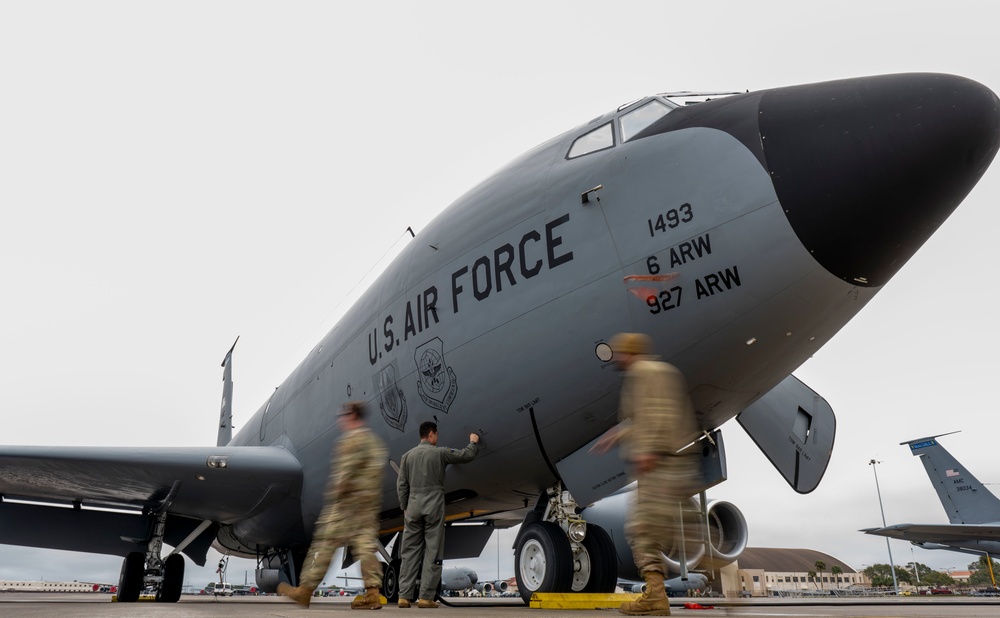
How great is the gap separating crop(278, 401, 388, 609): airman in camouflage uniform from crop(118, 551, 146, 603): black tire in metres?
7.43

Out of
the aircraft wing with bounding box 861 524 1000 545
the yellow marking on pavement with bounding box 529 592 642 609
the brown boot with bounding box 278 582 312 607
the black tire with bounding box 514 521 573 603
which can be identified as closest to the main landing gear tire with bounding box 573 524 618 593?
the black tire with bounding box 514 521 573 603

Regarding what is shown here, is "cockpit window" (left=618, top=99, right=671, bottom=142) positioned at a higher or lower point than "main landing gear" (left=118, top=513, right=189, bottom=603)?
higher

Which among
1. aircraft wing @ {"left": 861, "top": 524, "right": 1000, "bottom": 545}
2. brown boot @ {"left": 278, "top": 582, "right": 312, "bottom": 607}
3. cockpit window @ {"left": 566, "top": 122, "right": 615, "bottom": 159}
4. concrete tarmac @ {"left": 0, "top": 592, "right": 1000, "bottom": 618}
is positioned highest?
cockpit window @ {"left": 566, "top": 122, "right": 615, "bottom": 159}

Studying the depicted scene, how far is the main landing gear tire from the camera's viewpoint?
6223 mm

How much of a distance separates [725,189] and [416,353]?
3.73m

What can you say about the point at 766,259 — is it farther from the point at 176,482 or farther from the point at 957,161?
the point at 176,482

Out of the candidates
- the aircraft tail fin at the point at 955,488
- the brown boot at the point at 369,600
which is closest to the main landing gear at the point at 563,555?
the brown boot at the point at 369,600

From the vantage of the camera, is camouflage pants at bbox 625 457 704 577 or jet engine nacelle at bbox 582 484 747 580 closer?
camouflage pants at bbox 625 457 704 577

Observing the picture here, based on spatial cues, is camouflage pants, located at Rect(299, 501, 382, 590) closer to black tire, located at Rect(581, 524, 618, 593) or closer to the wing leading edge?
black tire, located at Rect(581, 524, 618, 593)

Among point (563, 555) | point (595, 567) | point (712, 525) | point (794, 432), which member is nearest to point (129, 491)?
point (563, 555)

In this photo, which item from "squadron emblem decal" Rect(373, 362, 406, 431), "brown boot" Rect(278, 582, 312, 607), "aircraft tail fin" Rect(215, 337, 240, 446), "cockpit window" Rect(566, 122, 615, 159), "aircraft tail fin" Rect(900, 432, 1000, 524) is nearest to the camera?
"brown boot" Rect(278, 582, 312, 607)

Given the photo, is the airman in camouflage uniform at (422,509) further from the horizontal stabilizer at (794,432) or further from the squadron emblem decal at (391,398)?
the horizontal stabilizer at (794,432)

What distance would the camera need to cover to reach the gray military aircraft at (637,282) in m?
4.96

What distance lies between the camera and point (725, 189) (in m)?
5.38
